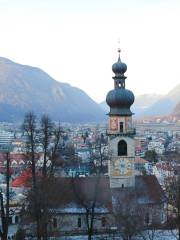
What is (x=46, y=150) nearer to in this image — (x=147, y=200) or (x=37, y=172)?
(x=37, y=172)

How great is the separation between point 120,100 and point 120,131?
192 cm

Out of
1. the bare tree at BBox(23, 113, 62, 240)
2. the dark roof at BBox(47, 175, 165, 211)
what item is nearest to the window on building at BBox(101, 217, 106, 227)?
the dark roof at BBox(47, 175, 165, 211)

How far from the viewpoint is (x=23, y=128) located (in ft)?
96.4

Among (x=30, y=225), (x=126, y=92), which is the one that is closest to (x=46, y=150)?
(x=30, y=225)

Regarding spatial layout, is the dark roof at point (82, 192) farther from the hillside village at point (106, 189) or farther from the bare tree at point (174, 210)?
→ the bare tree at point (174, 210)

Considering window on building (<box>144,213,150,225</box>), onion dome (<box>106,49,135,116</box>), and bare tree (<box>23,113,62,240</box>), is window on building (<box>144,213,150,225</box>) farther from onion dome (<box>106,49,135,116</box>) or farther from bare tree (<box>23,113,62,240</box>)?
bare tree (<box>23,113,62,240</box>)

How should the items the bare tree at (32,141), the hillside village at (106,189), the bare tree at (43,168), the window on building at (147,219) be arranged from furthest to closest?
1. the window on building at (147,219)
2. the hillside village at (106,189)
3. the bare tree at (32,141)
4. the bare tree at (43,168)

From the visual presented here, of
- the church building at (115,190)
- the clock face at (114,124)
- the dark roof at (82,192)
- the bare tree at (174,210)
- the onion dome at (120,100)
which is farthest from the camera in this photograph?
the clock face at (114,124)

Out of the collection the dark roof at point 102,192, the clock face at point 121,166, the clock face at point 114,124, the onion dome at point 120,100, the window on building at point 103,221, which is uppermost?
the onion dome at point 120,100

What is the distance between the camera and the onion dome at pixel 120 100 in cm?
3400

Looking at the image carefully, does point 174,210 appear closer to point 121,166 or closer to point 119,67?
point 121,166

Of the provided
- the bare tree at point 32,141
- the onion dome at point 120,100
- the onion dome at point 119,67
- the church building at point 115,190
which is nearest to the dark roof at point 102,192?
the church building at point 115,190

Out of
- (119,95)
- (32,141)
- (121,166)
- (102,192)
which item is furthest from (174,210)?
(32,141)

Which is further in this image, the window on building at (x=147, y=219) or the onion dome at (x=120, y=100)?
Answer: the onion dome at (x=120, y=100)
